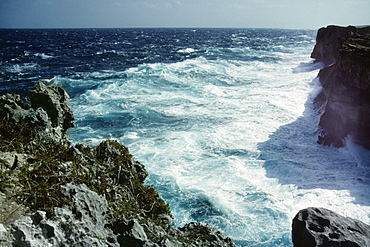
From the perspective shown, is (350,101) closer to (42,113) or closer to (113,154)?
(113,154)

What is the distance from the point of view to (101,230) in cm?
431

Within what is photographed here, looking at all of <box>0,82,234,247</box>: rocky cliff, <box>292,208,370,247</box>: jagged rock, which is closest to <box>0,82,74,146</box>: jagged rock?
<box>0,82,234,247</box>: rocky cliff

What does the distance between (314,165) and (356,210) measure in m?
3.26

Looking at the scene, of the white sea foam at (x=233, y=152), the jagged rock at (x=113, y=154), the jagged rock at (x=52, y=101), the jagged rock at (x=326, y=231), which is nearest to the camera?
A: the jagged rock at (x=326, y=231)

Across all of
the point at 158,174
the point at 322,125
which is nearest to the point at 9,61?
the point at 158,174

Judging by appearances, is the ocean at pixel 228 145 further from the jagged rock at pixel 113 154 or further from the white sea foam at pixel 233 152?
the jagged rock at pixel 113 154

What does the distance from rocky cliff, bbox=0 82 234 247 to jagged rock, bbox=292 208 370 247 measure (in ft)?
5.89

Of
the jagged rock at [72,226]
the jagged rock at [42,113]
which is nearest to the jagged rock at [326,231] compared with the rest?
the jagged rock at [72,226]

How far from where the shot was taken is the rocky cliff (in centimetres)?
394

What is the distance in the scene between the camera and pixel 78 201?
442 centimetres

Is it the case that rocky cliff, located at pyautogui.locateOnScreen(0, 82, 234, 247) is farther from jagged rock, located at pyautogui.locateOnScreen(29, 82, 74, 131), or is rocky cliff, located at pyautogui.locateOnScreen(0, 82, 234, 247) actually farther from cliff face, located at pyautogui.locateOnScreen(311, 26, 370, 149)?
cliff face, located at pyautogui.locateOnScreen(311, 26, 370, 149)

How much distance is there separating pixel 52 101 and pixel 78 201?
9.49 m

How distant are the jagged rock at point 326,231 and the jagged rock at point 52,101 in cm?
1085

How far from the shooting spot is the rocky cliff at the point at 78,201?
12.9 ft
